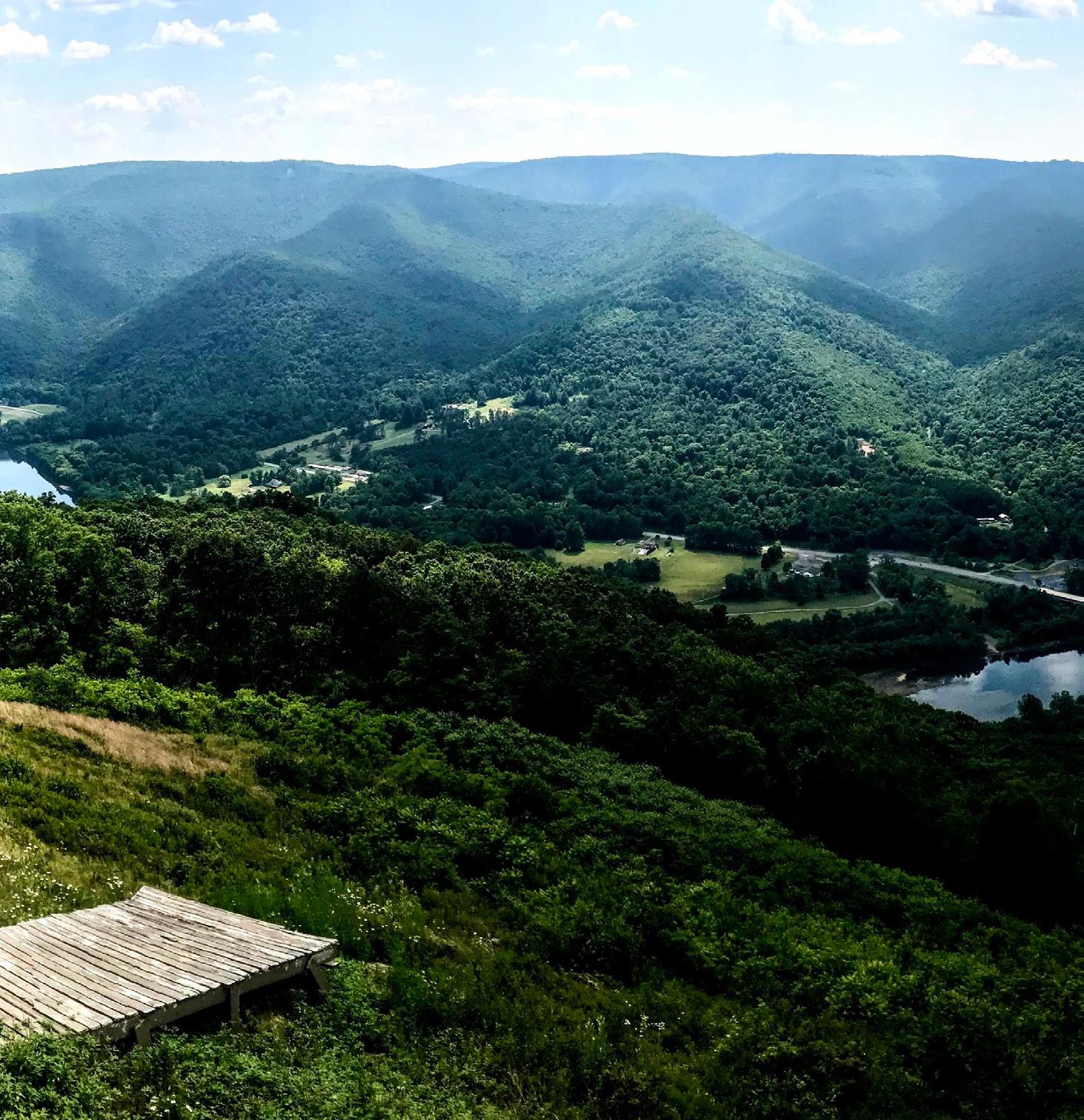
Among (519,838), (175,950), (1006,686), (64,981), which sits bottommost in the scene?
(1006,686)

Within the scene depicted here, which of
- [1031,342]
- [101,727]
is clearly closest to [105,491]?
[101,727]

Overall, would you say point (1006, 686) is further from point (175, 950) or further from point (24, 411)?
point (24, 411)

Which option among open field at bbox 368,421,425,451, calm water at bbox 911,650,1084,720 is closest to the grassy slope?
calm water at bbox 911,650,1084,720

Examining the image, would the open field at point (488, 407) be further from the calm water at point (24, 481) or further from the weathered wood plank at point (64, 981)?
the weathered wood plank at point (64, 981)

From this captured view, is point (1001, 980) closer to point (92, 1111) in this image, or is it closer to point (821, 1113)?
point (821, 1113)

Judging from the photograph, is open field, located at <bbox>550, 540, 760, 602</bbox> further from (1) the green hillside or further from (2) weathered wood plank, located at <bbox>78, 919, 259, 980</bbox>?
(2) weathered wood plank, located at <bbox>78, 919, 259, 980</bbox>

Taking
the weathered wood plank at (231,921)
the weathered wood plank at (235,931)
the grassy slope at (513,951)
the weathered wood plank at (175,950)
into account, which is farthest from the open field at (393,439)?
the weathered wood plank at (175,950)

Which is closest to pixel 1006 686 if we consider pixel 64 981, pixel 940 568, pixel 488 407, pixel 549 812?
pixel 940 568
